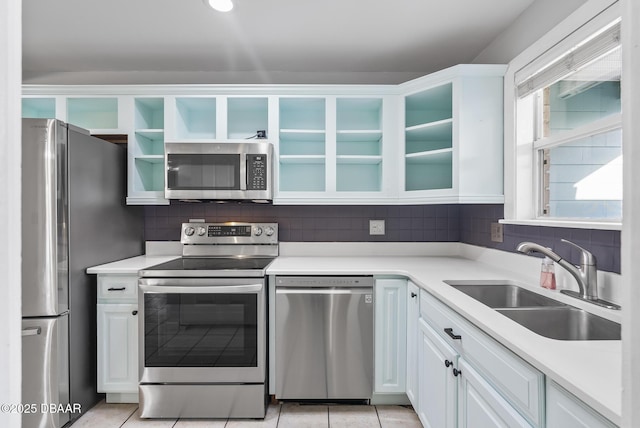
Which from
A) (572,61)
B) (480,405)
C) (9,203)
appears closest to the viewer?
(9,203)

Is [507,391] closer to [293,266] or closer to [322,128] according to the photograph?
[293,266]

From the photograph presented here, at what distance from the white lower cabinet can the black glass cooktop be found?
240 millimetres

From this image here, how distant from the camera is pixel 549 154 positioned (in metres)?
1.89

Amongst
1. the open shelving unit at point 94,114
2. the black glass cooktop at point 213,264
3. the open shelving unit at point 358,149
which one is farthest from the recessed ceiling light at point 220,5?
the black glass cooktop at point 213,264

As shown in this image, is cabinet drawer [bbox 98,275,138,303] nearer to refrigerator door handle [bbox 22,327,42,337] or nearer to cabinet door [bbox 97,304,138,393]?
cabinet door [bbox 97,304,138,393]

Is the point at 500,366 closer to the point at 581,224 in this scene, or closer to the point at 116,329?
the point at 581,224

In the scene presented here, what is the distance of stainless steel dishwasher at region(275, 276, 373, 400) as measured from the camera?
211cm

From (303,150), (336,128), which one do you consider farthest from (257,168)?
(336,128)

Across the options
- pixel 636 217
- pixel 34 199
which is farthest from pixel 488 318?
pixel 34 199

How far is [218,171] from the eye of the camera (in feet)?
7.74

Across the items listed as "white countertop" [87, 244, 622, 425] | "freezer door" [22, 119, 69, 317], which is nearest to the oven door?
"white countertop" [87, 244, 622, 425]

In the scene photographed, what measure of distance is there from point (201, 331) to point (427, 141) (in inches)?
79.0

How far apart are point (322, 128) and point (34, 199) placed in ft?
5.99

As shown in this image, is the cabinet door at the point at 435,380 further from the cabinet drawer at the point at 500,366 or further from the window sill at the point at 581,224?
the window sill at the point at 581,224
